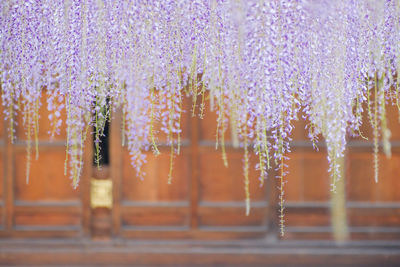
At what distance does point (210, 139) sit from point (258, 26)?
1636 mm

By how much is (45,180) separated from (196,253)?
122 centimetres

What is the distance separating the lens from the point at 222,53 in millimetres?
2021

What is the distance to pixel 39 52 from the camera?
2172 millimetres

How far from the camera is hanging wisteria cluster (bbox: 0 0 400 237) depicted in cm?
192

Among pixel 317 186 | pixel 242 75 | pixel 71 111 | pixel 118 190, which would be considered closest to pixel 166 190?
pixel 118 190

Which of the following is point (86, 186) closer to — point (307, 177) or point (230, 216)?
point (230, 216)

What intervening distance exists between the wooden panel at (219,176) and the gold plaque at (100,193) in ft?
2.20

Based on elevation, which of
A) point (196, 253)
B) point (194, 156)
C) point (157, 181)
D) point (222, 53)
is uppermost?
point (222, 53)

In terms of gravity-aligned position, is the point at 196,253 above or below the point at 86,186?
below

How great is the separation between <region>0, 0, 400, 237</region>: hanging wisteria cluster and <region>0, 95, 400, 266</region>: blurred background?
50.5 inches

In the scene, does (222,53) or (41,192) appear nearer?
(222,53)

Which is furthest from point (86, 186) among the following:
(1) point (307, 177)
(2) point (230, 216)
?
(1) point (307, 177)

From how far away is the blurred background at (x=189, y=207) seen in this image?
338 cm

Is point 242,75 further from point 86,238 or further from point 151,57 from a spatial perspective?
point 86,238
